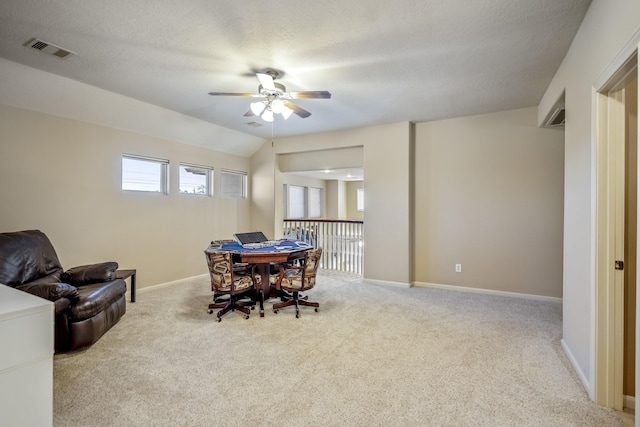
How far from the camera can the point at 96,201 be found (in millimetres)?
4160

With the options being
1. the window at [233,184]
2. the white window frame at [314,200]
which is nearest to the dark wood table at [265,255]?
the window at [233,184]

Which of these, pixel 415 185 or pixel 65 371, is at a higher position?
pixel 415 185

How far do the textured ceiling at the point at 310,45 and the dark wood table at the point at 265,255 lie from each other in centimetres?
190

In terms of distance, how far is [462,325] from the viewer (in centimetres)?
333

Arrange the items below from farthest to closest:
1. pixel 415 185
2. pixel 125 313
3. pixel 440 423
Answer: pixel 415 185 → pixel 125 313 → pixel 440 423

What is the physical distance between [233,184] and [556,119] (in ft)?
17.8

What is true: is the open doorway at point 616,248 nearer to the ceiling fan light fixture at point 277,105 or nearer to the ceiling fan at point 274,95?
the ceiling fan at point 274,95

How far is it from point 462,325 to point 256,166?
16.0 feet

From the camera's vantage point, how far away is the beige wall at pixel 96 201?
3477mm

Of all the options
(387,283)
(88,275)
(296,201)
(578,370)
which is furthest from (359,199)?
(578,370)

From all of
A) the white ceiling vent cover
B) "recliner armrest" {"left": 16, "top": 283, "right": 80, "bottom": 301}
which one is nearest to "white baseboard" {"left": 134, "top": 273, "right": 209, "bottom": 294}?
"recliner armrest" {"left": 16, "top": 283, "right": 80, "bottom": 301}

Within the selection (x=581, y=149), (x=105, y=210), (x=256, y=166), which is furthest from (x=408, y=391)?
(x=256, y=166)

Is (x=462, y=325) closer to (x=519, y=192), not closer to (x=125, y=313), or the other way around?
(x=519, y=192)

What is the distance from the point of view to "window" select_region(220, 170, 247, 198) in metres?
6.16
